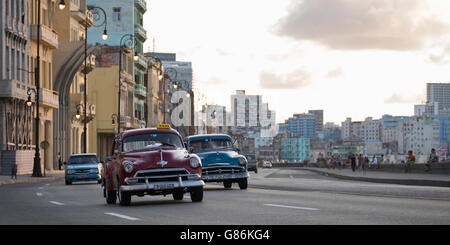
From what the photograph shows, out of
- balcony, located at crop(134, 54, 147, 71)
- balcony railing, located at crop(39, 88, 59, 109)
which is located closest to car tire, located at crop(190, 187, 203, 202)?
balcony railing, located at crop(39, 88, 59, 109)

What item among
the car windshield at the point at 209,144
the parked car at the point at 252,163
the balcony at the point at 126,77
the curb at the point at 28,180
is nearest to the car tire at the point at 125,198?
the car windshield at the point at 209,144

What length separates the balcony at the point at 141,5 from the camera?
386 ft

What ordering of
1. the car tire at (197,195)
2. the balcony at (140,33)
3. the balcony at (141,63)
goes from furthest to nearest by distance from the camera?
the balcony at (141,63), the balcony at (140,33), the car tire at (197,195)

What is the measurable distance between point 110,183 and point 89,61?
6592cm

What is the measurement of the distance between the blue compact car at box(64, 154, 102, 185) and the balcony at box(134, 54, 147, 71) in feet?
233

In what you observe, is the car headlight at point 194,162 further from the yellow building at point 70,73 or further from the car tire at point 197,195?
the yellow building at point 70,73

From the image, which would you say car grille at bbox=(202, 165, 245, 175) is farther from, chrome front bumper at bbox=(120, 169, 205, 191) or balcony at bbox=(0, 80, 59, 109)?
balcony at bbox=(0, 80, 59, 109)

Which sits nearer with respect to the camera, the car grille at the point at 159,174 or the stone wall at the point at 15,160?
the car grille at the point at 159,174

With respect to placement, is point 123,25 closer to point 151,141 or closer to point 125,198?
point 151,141

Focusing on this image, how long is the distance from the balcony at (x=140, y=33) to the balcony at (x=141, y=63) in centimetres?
252

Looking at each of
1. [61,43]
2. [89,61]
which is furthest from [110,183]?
[89,61]

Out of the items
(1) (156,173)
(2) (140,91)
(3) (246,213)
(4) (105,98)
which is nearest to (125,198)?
(1) (156,173)

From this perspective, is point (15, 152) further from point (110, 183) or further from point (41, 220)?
point (41, 220)

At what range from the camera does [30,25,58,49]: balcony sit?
69562 mm
